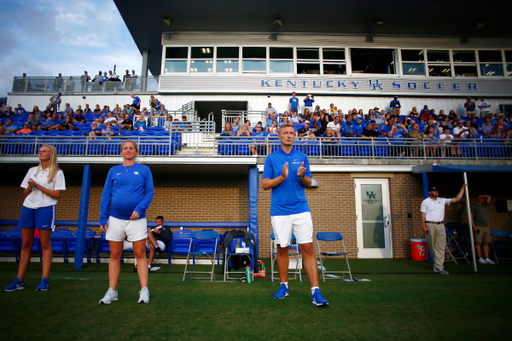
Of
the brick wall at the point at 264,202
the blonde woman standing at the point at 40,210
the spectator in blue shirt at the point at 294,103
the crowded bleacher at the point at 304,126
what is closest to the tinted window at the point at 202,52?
the crowded bleacher at the point at 304,126

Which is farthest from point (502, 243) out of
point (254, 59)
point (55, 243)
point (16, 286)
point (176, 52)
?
point (176, 52)

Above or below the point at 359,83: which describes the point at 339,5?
above

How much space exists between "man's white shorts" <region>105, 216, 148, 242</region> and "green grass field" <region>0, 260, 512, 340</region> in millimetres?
713

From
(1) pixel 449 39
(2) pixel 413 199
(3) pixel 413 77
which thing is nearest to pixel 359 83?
(3) pixel 413 77

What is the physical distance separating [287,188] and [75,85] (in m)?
17.7

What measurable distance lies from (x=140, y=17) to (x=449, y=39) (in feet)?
55.9

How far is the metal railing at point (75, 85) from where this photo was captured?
16219 mm

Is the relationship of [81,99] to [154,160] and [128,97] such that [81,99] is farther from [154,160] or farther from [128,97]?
[154,160]

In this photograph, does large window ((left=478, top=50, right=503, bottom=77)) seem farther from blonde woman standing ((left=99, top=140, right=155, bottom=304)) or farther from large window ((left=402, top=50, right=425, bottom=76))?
blonde woman standing ((left=99, top=140, right=155, bottom=304))

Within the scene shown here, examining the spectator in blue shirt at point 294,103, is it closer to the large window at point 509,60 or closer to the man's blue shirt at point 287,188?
the man's blue shirt at point 287,188

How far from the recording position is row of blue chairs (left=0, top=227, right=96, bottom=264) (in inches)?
321

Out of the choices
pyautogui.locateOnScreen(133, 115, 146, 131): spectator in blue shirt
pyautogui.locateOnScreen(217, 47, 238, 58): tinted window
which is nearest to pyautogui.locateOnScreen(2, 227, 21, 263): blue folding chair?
pyautogui.locateOnScreen(133, 115, 146, 131): spectator in blue shirt

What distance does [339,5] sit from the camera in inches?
548

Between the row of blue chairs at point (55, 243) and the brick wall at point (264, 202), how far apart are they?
1650mm
